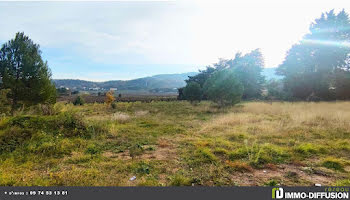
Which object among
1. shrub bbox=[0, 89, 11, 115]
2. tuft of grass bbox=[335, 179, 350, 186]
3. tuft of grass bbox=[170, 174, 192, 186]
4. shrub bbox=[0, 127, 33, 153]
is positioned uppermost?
shrub bbox=[0, 89, 11, 115]

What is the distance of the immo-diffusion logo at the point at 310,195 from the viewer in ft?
8.65

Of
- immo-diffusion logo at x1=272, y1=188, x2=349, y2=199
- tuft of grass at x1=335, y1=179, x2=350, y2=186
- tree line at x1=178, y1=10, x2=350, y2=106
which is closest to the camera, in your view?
immo-diffusion logo at x1=272, y1=188, x2=349, y2=199

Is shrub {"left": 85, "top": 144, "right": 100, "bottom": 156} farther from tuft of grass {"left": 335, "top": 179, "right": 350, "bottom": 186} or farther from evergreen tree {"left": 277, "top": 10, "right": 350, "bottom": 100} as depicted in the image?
evergreen tree {"left": 277, "top": 10, "right": 350, "bottom": 100}

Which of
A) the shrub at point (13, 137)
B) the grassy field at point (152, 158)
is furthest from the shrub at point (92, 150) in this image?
the shrub at point (13, 137)

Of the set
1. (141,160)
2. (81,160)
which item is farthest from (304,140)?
(81,160)

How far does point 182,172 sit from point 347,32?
31341mm

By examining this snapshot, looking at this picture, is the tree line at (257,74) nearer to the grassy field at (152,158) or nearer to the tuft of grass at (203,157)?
the grassy field at (152,158)

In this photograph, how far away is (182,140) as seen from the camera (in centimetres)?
589

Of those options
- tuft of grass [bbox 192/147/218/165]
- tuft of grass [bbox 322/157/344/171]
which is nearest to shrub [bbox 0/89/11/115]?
tuft of grass [bbox 192/147/218/165]

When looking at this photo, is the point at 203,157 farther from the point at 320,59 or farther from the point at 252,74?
the point at 252,74

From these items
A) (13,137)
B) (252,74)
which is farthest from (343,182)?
(252,74)

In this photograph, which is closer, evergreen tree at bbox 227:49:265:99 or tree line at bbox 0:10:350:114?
tree line at bbox 0:10:350:114

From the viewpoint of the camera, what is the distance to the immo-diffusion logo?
2.64 meters

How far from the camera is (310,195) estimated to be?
2.67 meters
